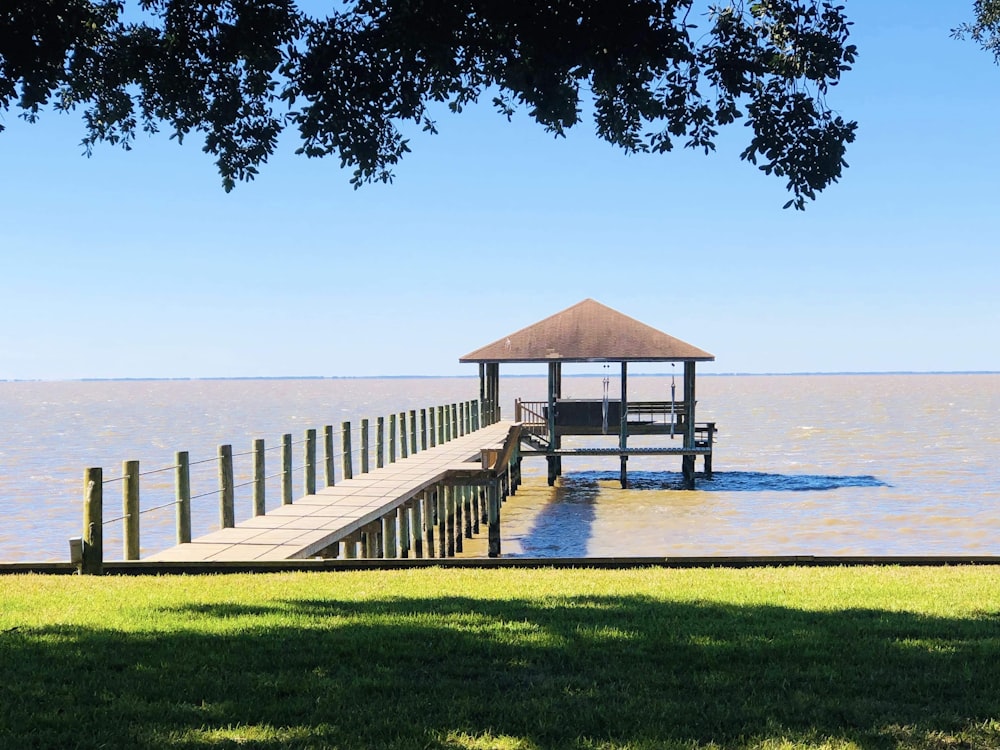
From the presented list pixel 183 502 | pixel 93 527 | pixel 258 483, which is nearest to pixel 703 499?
pixel 258 483

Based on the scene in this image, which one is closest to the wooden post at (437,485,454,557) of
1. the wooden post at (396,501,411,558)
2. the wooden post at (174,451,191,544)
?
the wooden post at (396,501,411,558)

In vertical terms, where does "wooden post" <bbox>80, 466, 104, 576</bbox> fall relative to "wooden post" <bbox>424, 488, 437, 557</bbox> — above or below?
above

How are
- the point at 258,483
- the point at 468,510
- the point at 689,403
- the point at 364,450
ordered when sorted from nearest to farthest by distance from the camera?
the point at 258,483, the point at 364,450, the point at 468,510, the point at 689,403

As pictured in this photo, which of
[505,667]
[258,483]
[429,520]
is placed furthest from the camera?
[429,520]

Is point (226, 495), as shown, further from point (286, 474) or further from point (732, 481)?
point (732, 481)

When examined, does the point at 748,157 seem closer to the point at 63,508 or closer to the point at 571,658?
the point at 571,658

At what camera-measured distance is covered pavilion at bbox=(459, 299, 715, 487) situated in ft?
109

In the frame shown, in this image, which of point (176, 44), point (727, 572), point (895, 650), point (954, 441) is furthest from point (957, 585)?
point (954, 441)

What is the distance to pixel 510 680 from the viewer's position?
5.98 metres

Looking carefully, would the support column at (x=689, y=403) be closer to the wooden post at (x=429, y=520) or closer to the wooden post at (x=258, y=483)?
the wooden post at (x=429, y=520)

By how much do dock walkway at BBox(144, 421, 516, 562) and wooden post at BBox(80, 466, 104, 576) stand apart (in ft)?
1.87

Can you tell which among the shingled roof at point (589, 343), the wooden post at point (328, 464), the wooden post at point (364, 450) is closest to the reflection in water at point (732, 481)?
the shingled roof at point (589, 343)

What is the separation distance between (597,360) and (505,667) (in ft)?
89.9

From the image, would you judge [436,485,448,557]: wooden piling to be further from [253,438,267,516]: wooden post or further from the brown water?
[253,438,267,516]: wooden post
